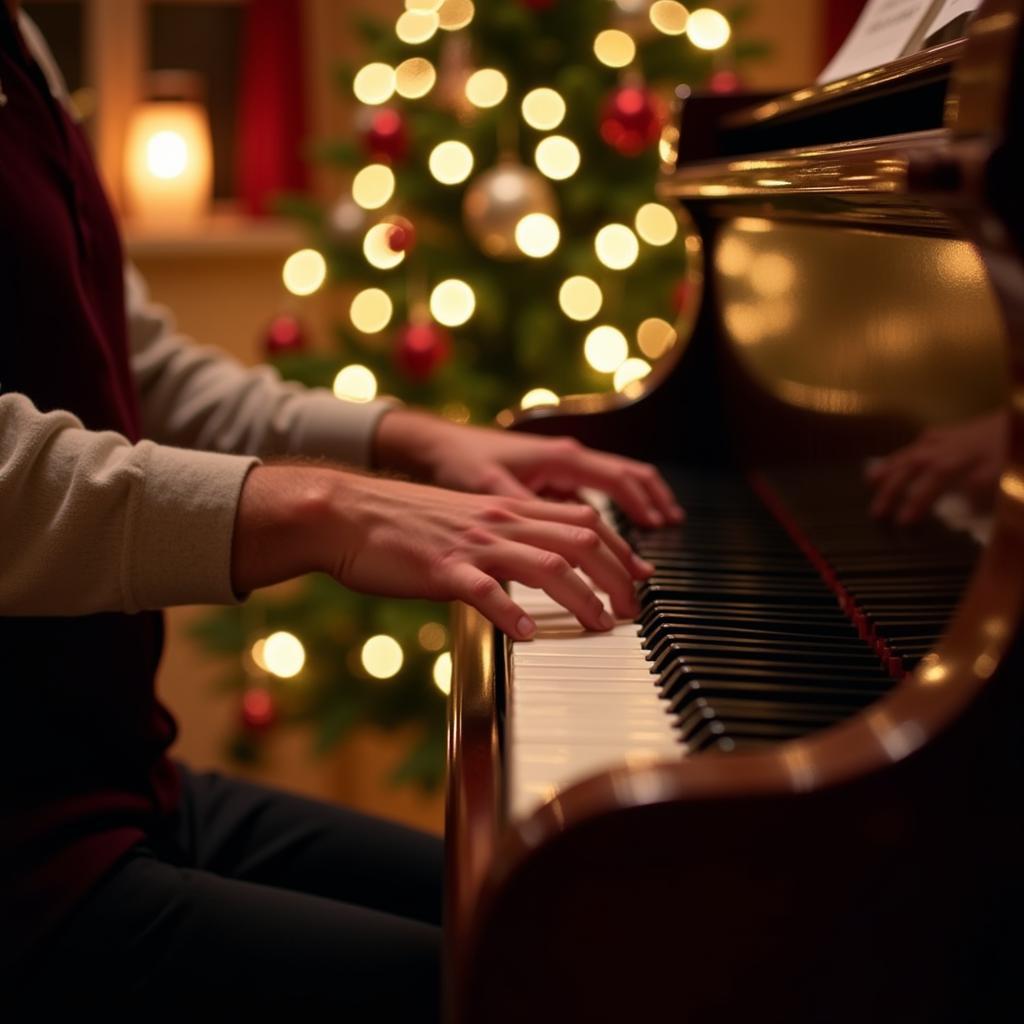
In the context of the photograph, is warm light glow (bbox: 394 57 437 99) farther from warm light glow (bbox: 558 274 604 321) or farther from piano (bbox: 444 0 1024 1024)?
piano (bbox: 444 0 1024 1024)

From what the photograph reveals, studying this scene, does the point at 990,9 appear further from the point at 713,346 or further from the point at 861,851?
the point at 713,346

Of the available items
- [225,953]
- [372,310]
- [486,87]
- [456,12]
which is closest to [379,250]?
[372,310]

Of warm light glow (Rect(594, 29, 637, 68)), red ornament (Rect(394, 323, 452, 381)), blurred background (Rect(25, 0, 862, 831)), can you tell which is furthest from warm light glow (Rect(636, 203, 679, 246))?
red ornament (Rect(394, 323, 452, 381))

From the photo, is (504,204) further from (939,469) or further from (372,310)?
(939,469)

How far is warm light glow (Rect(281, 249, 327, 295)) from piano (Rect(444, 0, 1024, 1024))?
4.57 ft

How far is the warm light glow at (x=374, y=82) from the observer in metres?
2.48

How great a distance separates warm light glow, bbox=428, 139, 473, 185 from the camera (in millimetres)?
2439

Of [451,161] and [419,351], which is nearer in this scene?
[419,351]

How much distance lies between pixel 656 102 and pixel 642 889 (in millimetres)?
1957

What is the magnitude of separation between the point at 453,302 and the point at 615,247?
Answer: 0.31 metres

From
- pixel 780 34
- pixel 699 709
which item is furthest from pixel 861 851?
pixel 780 34

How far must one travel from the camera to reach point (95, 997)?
0.90 meters

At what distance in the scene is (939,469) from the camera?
96 centimetres

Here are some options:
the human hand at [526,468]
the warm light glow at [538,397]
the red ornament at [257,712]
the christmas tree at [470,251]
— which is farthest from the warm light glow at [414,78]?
the human hand at [526,468]
